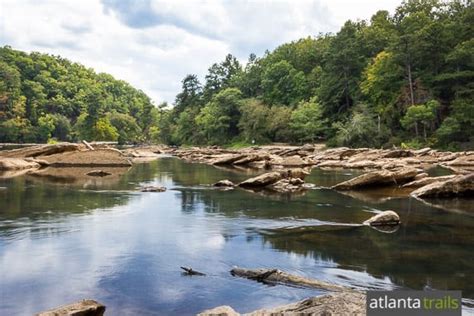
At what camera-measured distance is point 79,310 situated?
574 cm

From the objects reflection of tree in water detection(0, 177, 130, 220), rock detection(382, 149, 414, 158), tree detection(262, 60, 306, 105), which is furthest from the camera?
tree detection(262, 60, 306, 105)

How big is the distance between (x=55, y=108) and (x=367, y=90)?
9781 cm

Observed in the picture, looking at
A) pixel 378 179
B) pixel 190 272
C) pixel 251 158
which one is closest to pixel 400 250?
pixel 190 272

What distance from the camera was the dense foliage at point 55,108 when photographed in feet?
349

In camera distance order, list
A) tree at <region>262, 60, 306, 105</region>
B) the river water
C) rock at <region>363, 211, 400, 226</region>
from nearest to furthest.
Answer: the river water, rock at <region>363, 211, 400, 226</region>, tree at <region>262, 60, 306, 105</region>

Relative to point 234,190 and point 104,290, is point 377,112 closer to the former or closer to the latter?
point 234,190

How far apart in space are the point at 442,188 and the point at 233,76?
88584 mm

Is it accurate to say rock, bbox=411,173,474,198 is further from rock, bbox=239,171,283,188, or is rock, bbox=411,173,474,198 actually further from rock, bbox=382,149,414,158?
rock, bbox=382,149,414,158

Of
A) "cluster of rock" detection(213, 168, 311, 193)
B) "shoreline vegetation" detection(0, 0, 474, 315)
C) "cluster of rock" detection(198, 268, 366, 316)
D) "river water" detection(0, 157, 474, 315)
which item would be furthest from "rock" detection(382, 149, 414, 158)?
"cluster of rock" detection(198, 268, 366, 316)

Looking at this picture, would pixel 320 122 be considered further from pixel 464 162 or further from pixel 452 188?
pixel 452 188

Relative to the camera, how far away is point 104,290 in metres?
7.35

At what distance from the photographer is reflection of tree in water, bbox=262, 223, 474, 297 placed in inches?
320

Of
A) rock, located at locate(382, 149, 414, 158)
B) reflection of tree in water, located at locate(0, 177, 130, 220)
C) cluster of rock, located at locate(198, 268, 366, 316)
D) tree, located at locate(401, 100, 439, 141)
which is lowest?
cluster of rock, located at locate(198, 268, 366, 316)

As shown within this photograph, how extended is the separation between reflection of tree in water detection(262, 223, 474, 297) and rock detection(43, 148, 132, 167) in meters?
25.7
